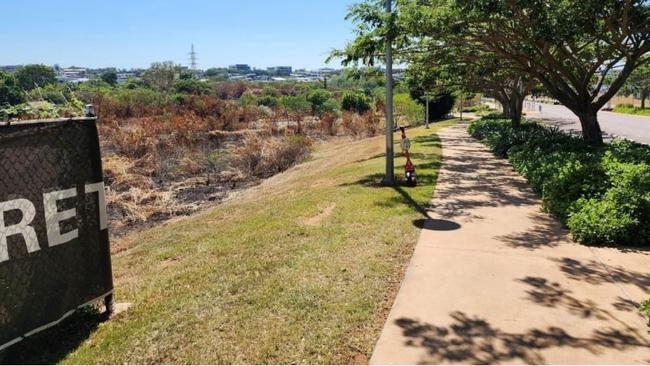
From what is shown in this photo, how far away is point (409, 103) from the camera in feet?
128

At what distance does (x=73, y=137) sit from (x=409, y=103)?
119ft

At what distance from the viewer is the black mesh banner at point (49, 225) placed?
12.5ft

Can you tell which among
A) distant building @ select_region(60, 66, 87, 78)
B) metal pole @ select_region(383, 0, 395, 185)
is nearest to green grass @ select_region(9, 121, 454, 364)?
metal pole @ select_region(383, 0, 395, 185)

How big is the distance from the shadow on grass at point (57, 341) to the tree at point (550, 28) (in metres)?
8.99

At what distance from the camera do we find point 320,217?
348 inches

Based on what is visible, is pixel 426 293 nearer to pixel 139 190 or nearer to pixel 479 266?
pixel 479 266

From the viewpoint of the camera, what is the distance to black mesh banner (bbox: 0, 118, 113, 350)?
3.80 meters

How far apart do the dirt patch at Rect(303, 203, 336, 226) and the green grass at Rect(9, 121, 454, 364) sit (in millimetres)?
22

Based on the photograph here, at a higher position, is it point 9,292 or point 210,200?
point 9,292

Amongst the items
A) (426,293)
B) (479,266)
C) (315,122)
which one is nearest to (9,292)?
(426,293)

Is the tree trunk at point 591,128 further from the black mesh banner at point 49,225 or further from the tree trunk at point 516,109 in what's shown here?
the black mesh banner at point 49,225

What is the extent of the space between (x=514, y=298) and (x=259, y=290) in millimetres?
2797

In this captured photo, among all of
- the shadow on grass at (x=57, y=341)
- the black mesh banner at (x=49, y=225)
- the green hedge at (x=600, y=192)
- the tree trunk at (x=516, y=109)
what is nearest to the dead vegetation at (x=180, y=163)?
the shadow on grass at (x=57, y=341)

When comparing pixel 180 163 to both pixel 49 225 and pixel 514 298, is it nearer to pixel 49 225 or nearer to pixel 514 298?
pixel 49 225
